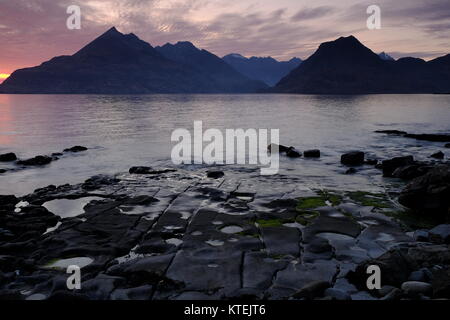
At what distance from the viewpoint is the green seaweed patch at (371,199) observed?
17812mm

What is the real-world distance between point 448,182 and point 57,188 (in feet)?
71.4

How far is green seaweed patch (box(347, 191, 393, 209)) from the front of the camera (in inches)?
701

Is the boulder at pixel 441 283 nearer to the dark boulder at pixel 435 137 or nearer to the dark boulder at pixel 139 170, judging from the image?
the dark boulder at pixel 139 170

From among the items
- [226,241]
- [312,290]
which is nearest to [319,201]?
[226,241]

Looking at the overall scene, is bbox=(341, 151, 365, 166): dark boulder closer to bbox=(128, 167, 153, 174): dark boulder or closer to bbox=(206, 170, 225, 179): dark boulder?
bbox=(206, 170, 225, 179): dark boulder

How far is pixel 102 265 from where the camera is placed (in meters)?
11.3

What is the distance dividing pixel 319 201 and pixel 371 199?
292 centimetres

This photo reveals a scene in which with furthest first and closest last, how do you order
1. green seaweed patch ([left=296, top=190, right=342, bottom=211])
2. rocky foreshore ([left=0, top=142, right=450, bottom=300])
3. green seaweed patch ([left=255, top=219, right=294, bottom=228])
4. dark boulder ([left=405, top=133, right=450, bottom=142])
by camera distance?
dark boulder ([left=405, top=133, right=450, bottom=142]), green seaweed patch ([left=296, top=190, right=342, bottom=211]), green seaweed patch ([left=255, top=219, right=294, bottom=228]), rocky foreshore ([left=0, top=142, right=450, bottom=300])

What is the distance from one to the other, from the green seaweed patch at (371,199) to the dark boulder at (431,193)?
85cm

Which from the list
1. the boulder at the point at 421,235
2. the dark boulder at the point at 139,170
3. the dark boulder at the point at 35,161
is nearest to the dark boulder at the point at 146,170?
the dark boulder at the point at 139,170

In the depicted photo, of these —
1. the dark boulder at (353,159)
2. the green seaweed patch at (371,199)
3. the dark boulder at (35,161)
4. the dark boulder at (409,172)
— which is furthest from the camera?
the dark boulder at (35,161)

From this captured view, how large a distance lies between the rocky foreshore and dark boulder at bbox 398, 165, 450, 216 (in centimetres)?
5

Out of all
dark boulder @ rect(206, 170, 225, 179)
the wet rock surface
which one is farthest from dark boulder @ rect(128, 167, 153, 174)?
the wet rock surface

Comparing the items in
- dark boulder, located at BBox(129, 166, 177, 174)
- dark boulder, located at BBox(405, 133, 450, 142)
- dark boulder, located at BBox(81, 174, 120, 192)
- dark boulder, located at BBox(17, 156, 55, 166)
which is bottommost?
dark boulder, located at BBox(81, 174, 120, 192)
